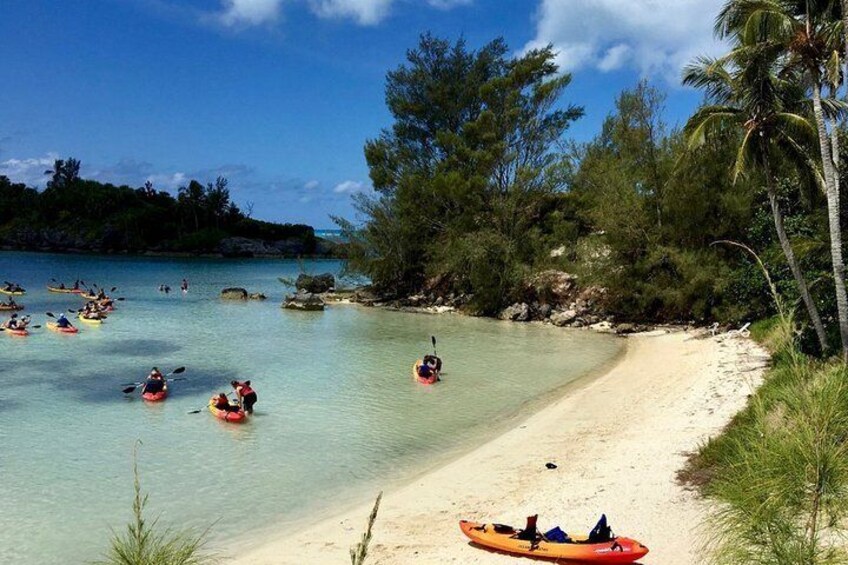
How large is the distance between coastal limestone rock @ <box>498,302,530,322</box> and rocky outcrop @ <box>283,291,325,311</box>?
1322cm

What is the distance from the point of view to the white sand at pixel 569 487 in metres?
9.05

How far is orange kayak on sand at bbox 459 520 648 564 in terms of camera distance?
26.0ft

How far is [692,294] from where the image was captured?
32.4 meters

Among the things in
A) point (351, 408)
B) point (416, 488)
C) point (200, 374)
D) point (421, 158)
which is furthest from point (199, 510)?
point (421, 158)

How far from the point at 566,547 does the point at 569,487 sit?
308cm

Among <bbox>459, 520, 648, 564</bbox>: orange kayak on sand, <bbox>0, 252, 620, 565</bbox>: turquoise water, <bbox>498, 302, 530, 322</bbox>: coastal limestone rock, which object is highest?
<bbox>498, 302, 530, 322</bbox>: coastal limestone rock

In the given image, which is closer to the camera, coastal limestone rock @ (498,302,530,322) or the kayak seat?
the kayak seat

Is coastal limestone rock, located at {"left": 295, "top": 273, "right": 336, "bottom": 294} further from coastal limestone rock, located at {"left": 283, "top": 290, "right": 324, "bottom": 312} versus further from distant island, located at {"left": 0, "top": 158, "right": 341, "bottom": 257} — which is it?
distant island, located at {"left": 0, "top": 158, "right": 341, "bottom": 257}

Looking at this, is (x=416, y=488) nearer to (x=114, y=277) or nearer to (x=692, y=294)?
(x=692, y=294)

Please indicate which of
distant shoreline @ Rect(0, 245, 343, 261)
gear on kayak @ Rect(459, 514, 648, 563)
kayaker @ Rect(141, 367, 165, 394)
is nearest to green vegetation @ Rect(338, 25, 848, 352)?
gear on kayak @ Rect(459, 514, 648, 563)

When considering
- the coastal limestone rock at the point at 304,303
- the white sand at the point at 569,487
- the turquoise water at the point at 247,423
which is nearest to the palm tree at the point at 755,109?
the white sand at the point at 569,487

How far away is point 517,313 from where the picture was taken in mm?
39969

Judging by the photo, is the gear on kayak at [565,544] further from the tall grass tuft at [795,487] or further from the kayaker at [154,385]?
the kayaker at [154,385]

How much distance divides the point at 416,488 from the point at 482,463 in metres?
1.91
